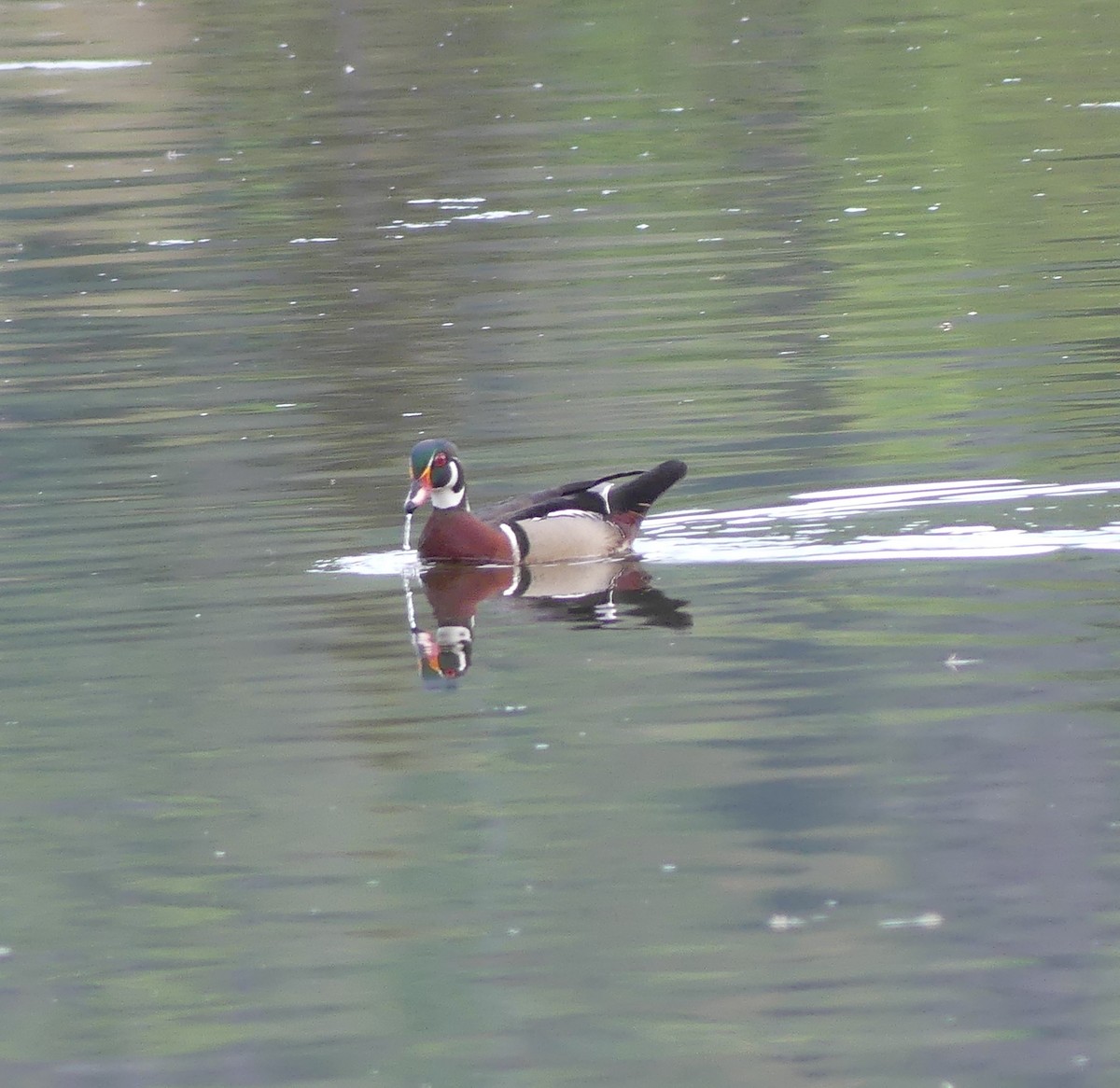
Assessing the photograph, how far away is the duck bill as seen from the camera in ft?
34.1

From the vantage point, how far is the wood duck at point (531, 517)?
10.5 m

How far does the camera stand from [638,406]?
43.6ft

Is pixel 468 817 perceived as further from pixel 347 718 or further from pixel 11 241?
pixel 11 241

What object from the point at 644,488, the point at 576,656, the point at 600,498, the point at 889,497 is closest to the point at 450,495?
the point at 600,498

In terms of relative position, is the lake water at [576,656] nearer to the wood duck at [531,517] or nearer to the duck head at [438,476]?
the wood duck at [531,517]

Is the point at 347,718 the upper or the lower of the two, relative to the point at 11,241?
lower

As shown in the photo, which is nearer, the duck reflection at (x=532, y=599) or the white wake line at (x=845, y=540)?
the duck reflection at (x=532, y=599)

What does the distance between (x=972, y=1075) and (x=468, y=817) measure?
2064 mm

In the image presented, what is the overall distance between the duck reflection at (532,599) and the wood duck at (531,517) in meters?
0.07

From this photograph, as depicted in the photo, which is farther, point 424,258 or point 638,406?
point 424,258

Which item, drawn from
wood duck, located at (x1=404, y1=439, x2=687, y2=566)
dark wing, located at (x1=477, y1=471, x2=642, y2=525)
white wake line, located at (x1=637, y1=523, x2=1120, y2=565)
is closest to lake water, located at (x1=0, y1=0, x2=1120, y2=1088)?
white wake line, located at (x1=637, y1=523, x2=1120, y2=565)

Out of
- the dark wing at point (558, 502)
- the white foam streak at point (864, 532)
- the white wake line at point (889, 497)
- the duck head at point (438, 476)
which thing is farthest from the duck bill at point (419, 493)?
the white wake line at point (889, 497)

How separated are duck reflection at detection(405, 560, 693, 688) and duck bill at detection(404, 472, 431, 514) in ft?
0.98

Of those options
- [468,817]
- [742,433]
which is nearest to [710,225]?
[742,433]
